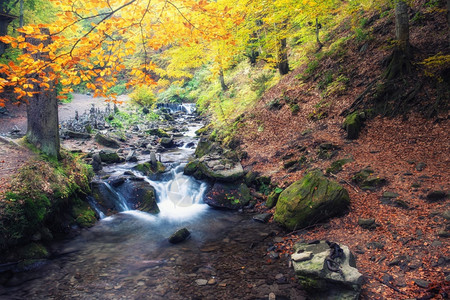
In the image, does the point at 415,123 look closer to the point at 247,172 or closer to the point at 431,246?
the point at 431,246

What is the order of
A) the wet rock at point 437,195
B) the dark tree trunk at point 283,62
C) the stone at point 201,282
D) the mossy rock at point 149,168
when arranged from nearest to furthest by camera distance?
the stone at point 201,282 → the wet rock at point 437,195 → the mossy rock at point 149,168 → the dark tree trunk at point 283,62

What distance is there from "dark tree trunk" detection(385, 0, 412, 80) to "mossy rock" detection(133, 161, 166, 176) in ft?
30.3

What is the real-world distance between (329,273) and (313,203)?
2.32 m

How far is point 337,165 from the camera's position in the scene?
771 centimetres

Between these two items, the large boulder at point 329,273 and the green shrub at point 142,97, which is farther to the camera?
the green shrub at point 142,97

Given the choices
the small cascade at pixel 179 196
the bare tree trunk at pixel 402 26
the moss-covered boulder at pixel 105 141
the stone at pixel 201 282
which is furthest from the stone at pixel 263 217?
the moss-covered boulder at pixel 105 141

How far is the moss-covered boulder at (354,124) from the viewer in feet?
28.1

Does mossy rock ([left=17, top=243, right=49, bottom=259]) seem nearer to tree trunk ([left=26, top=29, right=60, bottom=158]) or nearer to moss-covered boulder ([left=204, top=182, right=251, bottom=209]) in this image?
tree trunk ([left=26, top=29, right=60, bottom=158])

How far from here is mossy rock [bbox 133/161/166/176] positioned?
1078 cm

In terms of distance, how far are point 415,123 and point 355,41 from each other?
19.7 ft

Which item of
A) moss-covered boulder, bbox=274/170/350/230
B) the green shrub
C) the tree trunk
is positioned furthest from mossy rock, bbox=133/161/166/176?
the green shrub

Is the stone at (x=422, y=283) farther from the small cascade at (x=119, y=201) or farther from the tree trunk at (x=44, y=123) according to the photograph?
the tree trunk at (x=44, y=123)

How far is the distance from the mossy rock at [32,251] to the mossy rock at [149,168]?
5.20 metres

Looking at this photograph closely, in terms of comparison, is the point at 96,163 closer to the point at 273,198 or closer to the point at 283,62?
the point at 273,198
